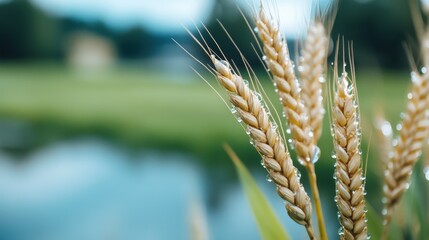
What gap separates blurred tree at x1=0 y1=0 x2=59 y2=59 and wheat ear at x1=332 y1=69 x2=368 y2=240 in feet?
134

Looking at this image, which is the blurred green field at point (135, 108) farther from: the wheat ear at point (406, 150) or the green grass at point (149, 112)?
the wheat ear at point (406, 150)

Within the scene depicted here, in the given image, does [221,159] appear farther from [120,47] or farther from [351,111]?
[120,47]

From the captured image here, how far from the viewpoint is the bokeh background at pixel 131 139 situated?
12211 millimetres

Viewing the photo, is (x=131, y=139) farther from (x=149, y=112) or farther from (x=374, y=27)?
(x=374, y=27)

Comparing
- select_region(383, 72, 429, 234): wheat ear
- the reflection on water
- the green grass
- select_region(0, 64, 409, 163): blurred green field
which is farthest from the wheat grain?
select_region(0, 64, 409, 163): blurred green field

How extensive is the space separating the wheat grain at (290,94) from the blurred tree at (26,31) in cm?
4086

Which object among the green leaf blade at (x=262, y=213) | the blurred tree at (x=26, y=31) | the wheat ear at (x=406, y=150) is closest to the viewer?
the wheat ear at (x=406, y=150)

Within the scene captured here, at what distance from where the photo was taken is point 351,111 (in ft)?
2.12

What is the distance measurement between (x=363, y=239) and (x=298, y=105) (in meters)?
0.20

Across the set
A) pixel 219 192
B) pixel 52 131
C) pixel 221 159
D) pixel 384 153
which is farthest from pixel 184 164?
pixel 384 153

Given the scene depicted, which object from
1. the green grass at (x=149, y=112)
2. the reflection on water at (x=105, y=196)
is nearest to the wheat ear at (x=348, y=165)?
the reflection on water at (x=105, y=196)

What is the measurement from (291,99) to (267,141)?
61mm

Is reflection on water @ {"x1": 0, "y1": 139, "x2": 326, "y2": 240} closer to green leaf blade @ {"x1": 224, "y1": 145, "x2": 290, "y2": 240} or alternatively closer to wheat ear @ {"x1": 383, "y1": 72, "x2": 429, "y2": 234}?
green leaf blade @ {"x1": 224, "y1": 145, "x2": 290, "y2": 240}

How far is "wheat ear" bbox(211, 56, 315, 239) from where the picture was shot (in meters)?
0.62
